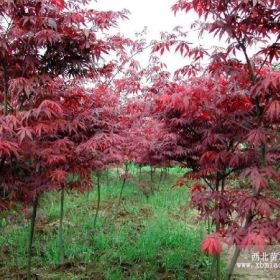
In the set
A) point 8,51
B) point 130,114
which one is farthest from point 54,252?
point 130,114

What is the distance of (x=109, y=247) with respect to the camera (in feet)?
18.2

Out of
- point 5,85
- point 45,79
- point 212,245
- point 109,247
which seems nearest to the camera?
point 212,245

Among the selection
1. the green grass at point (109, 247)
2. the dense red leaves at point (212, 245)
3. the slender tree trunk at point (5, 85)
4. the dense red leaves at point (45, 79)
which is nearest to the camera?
the dense red leaves at point (212, 245)

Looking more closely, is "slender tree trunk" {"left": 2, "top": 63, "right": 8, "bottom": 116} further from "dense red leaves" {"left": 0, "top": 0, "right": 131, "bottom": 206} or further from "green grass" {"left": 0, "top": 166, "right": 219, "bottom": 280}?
"green grass" {"left": 0, "top": 166, "right": 219, "bottom": 280}

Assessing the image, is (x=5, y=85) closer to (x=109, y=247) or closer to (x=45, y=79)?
(x=45, y=79)

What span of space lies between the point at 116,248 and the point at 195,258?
1244 millimetres

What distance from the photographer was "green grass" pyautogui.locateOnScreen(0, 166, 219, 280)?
15.6 feet

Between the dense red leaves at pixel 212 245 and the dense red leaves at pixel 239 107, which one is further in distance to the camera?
the dense red leaves at pixel 239 107

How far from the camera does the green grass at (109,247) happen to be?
15.6 ft

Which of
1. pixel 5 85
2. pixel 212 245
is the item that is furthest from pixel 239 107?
pixel 5 85

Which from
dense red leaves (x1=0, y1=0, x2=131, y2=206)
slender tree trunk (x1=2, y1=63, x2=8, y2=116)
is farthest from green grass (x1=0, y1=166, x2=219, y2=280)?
slender tree trunk (x1=2, y1=63, x2=8, y2=116)

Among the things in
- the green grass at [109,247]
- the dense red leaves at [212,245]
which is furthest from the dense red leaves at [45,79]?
the green grass at [109,247]

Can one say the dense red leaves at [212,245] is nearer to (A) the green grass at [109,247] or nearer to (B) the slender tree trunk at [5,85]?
(A) the green grass at [109,247]

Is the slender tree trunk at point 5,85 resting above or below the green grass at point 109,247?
above
